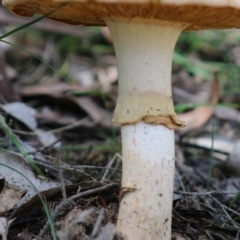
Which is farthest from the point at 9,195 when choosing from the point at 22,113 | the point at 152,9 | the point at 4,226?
the point at 22,113

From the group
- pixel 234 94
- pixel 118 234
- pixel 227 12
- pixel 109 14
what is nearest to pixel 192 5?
pixel 227 12

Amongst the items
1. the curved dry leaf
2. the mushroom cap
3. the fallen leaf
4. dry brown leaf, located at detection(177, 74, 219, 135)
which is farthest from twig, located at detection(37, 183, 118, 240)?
dry brown leaf, located at detection(177, 74, 219, 135)

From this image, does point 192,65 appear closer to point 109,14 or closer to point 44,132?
point 44,132

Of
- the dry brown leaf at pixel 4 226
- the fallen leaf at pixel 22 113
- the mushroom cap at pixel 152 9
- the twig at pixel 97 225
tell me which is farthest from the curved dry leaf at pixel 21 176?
the fallen leaf at pixel 22 113

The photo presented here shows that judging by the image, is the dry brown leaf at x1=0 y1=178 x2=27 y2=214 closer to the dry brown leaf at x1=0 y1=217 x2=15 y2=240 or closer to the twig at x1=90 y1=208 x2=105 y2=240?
the dry brown leaf at x1=0 y1=217 x2=15 y2=240

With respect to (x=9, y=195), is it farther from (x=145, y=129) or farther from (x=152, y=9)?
(x=152, y=9)

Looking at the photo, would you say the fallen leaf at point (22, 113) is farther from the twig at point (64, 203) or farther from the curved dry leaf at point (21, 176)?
the twig at point (64, 203)
